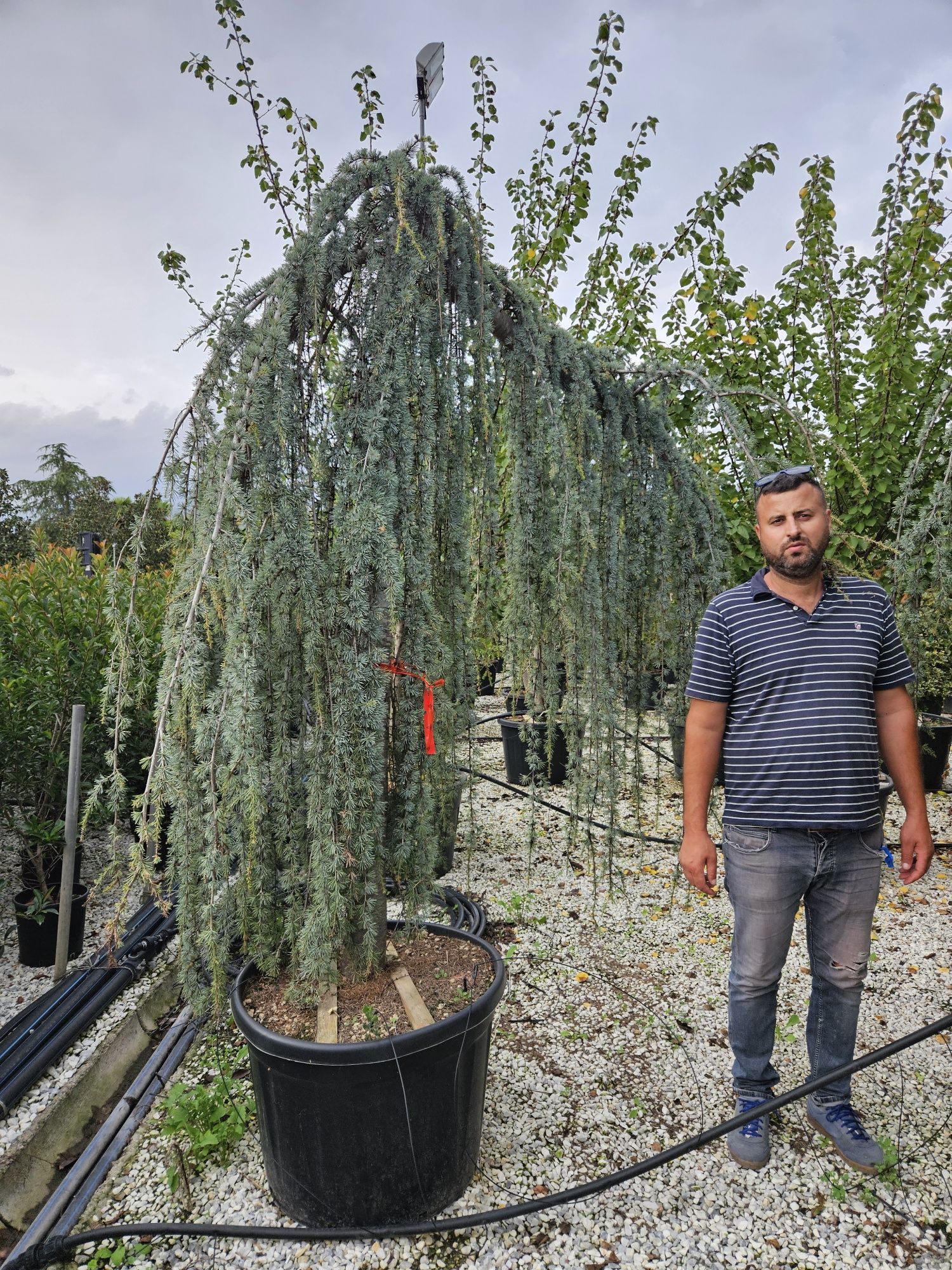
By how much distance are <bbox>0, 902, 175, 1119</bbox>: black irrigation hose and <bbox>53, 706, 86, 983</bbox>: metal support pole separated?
11 centimetres

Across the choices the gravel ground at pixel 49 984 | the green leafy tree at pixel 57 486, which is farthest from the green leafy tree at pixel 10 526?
the gravel ground at pixel 49 984

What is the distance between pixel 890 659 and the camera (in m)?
1.95

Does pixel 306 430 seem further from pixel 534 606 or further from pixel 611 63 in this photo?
pixel 611 63

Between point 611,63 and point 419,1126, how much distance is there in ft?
16.0

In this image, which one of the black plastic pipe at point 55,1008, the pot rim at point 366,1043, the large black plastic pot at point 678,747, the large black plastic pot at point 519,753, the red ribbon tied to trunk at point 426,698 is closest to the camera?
the pot rim at point 366,1043

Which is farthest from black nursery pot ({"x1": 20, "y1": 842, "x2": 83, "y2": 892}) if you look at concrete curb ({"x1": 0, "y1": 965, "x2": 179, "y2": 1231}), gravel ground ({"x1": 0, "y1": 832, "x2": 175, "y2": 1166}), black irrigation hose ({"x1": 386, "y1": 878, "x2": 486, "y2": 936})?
black irrigation hose ({"x1": 386, "y1": 878, "x2": 486, "y2": 936})

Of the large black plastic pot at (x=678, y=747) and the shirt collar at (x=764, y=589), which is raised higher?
the shirt collar at (x=764, y=589)

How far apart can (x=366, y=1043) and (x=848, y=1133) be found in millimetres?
1365

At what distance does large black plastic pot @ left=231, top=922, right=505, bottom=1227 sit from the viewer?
5.46 feet

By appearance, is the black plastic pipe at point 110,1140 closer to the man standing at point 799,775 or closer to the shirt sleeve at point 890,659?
the man standing at point 799,775

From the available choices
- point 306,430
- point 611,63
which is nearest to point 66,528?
point 611,63

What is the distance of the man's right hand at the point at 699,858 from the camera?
6.55ft

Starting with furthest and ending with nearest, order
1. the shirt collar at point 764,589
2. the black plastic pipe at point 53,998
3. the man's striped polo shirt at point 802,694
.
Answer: the black plastic pipe at point 53,998 < the shirt collar at point 764,589 < the man's striped polo shirt at point 802,694

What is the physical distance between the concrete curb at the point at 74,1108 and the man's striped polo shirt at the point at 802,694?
208 centimetres
